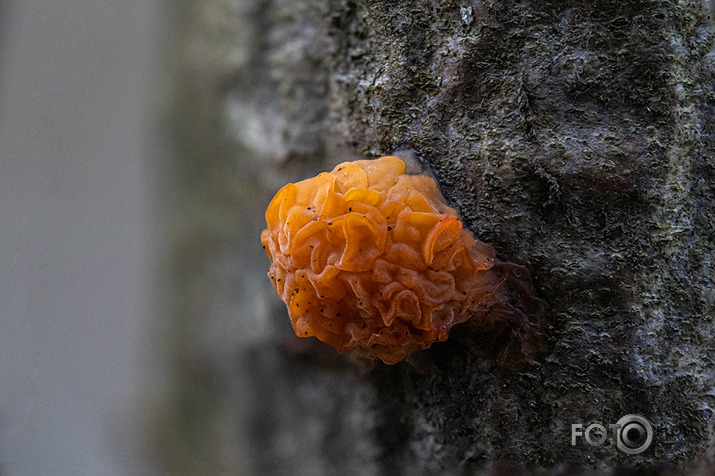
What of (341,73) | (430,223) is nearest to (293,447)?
(430,223)

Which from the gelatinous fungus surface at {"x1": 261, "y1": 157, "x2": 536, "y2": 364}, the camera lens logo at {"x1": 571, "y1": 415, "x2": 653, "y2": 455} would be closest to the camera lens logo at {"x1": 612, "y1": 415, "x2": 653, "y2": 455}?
the camera lens logo at {"x1": 571, "y1": 415, "x2": 653, "y2": 455}

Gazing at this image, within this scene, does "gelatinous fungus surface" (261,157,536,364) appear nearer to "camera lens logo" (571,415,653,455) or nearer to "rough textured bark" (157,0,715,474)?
"rough textured bark" (157,0,715,474)

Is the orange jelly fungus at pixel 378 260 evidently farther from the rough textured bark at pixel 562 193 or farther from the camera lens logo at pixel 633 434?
the camera lens logo at pixel 633 434

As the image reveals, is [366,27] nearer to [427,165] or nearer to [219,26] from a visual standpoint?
[427,165]

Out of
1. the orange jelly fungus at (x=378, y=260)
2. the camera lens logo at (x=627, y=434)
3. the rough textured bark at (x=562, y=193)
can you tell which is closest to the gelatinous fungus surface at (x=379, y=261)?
the orange jelly fungus at (x=378, y=260)

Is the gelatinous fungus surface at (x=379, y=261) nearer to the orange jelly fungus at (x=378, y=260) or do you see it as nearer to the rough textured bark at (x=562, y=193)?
the orange jelly fungus at (x=378, y=260)

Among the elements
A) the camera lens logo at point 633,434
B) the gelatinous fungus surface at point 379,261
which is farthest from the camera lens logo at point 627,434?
the gelatinous fungus surface at point 379,261

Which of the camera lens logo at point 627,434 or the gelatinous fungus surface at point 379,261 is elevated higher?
the gelatinous fungus surface at point 379,261
